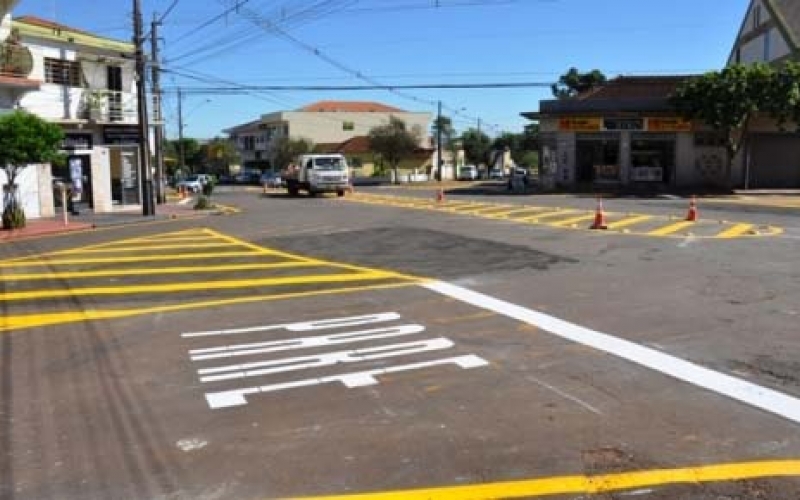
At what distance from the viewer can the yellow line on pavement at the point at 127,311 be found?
37.2 feet

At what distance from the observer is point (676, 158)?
50.9m

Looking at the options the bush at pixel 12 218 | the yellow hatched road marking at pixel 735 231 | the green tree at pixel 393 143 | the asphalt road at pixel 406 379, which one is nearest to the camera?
the asphalt road at pixel 406 379

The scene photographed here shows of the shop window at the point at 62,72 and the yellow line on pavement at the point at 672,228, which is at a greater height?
the shop window at the point at 62,72

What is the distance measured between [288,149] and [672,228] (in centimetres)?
8625

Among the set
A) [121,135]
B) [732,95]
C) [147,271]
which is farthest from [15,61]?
[732,95]

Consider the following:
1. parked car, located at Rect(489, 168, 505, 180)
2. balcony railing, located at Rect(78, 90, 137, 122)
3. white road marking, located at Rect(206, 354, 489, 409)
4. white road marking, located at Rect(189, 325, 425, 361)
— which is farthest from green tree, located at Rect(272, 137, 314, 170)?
white road marking, located at Rect(206, 354, 489, 409)

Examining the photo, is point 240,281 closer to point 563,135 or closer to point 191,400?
point 191,400

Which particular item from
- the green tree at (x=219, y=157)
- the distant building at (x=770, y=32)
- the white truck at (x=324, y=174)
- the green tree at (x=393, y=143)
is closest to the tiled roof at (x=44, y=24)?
the white truck at (x=324, y=174)

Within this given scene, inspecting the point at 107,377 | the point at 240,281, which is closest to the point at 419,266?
the point at 240,281

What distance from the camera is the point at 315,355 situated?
901 cm

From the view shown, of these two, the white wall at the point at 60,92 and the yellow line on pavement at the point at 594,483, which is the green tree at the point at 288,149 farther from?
the yellow line on pavement at the point at 594,483

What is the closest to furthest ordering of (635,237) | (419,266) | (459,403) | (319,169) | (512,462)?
(512,462) → (459,403) → (419,266) → (635,237) → (319,169)

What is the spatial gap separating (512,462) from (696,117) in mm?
44974

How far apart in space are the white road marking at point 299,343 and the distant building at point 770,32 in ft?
153
